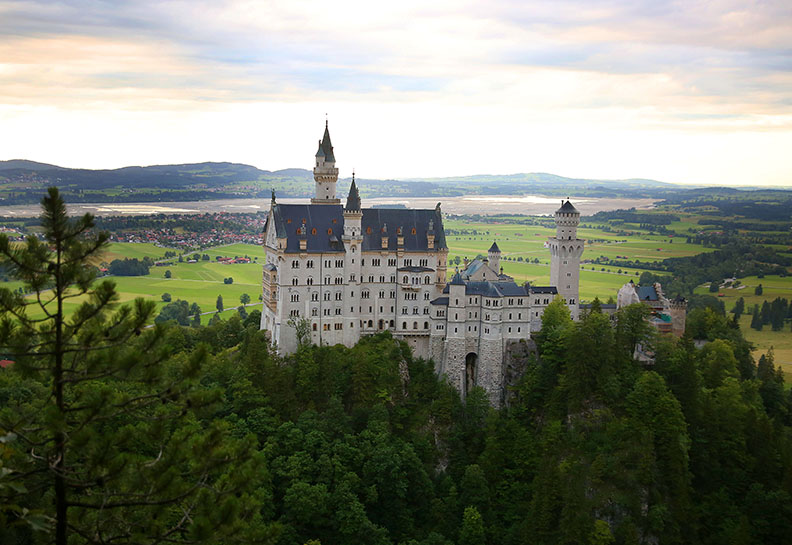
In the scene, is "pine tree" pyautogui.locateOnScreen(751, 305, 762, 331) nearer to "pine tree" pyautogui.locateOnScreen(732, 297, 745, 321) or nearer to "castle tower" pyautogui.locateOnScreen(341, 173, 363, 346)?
"pine tree" pyautogui.locateOnScreen(732, 297, 745, 321)

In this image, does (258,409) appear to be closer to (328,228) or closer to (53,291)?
(328,228)

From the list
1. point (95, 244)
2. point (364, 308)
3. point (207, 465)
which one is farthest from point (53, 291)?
point (364, 308)

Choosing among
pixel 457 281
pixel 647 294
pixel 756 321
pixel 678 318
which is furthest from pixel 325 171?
pixel 756 321

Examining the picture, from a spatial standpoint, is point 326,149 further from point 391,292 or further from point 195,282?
point 195,282

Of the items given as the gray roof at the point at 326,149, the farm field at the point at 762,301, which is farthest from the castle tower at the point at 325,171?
the farm field at the point at 762,301

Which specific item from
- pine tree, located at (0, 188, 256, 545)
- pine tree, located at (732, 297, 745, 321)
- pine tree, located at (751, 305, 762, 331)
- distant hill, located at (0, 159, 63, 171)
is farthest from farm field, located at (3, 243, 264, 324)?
pine tree, located at (0, 188, 256, 545)
